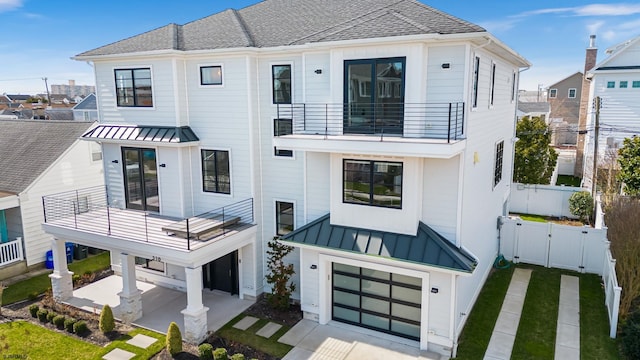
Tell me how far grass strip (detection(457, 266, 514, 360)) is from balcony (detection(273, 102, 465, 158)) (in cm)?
549

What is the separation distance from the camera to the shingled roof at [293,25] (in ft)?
37.3

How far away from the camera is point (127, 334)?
1280cm

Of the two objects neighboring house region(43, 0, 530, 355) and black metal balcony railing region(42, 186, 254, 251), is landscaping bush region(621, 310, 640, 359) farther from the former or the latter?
black metal balcony railing region(42, 186, 254, 251)

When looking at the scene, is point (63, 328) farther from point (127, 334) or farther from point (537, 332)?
point (537, 332)

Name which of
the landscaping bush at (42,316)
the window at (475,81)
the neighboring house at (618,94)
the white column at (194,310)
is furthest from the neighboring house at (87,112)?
the neighboring house at (618,94)

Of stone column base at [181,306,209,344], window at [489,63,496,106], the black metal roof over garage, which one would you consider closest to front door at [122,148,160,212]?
the black metal roof over garage

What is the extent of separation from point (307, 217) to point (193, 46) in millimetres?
6878

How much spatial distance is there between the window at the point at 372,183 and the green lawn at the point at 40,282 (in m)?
11.9

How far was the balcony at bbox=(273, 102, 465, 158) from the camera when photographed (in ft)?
34.3

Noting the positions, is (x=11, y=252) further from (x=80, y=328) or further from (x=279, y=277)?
(x=279, y=277)

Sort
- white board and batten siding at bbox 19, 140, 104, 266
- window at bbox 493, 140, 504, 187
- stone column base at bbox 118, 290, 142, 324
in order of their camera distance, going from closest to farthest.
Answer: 1. stone column base at bbox 118, 290, 142, 324
2. window at bbox 493, 140, 504, 187
3. white board and batten siding at bbox 19, 140, 104, 266

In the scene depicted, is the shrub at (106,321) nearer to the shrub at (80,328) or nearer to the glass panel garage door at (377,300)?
the shrub at (80,328)

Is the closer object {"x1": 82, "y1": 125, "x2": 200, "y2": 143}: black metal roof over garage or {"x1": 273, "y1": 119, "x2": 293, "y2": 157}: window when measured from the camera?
{"x1": 273, "y1": 119, "x2": 293, "y2": 157}: window

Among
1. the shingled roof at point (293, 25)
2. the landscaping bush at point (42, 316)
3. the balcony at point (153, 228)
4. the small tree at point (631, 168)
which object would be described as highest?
the shingled roof at point (293, 25)
